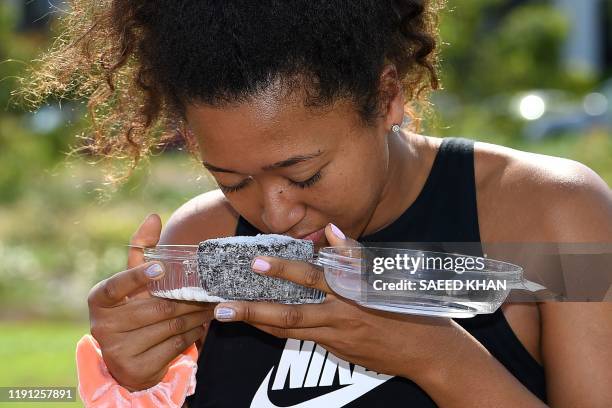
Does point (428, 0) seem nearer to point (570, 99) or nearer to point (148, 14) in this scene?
point (148, 14)

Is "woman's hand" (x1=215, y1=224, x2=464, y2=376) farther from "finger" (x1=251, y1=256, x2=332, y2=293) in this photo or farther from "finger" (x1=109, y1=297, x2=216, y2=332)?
"finger" (x1=109, y1=297, x2=216, y2=332)

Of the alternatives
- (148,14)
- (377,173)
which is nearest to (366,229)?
(377,173)

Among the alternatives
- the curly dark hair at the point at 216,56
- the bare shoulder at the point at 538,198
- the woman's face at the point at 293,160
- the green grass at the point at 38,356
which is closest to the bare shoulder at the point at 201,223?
the curly dark hair at the point at 216,56

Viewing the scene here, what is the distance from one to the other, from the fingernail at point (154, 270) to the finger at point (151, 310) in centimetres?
11

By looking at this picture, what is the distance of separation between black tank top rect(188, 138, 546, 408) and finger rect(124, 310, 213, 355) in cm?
31

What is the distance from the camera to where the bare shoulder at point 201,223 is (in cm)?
270

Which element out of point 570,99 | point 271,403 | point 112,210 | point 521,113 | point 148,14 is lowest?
point 271,403

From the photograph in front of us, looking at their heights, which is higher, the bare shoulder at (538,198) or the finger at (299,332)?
the bare shoulder at (538,198)

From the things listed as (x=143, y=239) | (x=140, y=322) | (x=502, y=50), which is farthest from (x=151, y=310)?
(x=502, y=50)

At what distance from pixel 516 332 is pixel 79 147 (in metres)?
1.46

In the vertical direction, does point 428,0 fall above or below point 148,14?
above

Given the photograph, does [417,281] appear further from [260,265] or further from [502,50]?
[502,50]

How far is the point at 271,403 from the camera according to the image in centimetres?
246

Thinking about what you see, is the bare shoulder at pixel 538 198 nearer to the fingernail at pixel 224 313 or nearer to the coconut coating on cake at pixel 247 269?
the coconut coating on cake at pixel 247 269
